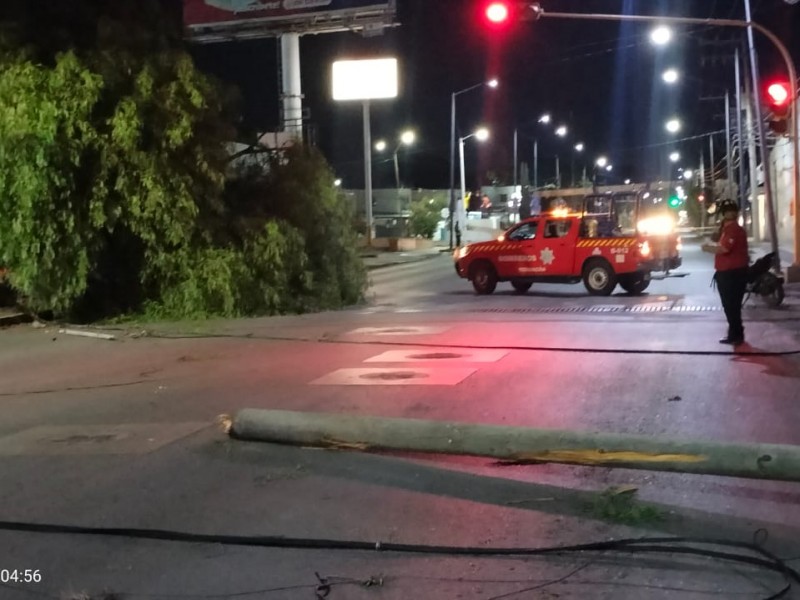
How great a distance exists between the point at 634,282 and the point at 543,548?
1811 cm

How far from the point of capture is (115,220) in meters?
17.2

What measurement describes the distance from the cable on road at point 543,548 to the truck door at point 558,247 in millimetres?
18028

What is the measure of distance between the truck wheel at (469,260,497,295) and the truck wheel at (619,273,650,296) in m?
3.08

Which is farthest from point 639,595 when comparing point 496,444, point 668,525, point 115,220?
point 115,220

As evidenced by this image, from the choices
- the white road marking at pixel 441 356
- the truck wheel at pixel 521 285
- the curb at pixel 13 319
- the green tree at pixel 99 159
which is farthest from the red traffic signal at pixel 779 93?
the curb at pixel 13 319

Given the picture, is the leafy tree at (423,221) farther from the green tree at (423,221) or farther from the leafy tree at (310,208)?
the leafy tree at (310,208)

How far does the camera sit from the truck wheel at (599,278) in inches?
891

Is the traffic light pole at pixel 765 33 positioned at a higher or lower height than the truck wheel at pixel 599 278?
higher

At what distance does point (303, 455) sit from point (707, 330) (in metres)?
8.57

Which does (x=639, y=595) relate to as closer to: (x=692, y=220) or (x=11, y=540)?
(x=11, y=540)

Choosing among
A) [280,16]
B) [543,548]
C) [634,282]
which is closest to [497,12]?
[634,282]

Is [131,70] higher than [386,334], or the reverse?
[131,70]

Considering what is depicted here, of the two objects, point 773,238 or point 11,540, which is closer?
point 11,540

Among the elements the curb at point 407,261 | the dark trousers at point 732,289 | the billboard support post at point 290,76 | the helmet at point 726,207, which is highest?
the billboard support post at point 290,76
